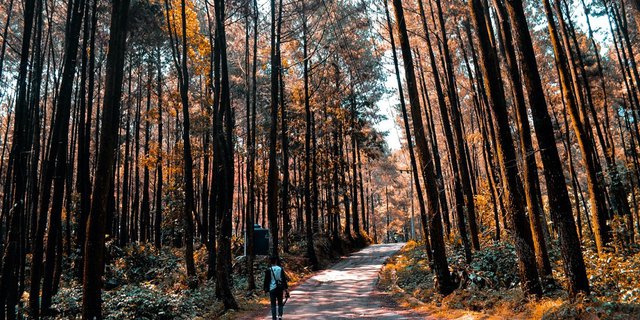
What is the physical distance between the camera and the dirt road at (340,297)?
10359 mm

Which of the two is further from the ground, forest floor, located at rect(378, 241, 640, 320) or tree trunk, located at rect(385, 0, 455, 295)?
tree trunk, located at rect(385, 0, 455, 295)

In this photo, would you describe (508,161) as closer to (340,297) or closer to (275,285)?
(275,285)

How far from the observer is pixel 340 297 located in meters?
13.1

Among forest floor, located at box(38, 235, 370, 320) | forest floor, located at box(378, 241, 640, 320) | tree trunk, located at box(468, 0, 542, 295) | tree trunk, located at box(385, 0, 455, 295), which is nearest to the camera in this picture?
forest floor, located at box(378, 241, 640, 320)

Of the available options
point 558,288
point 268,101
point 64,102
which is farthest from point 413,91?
point 268,101

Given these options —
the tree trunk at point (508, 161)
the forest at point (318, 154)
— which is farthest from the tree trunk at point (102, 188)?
the tree trunk at point (508, 161)

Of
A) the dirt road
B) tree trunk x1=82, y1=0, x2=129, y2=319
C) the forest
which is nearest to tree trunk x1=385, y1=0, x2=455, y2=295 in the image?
the forest

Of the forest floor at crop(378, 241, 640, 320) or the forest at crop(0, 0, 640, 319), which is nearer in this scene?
the forest floor at crop(378, 241, 640, 320)

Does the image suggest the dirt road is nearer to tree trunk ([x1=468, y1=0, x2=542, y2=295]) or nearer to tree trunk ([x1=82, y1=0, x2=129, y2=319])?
tree trunk ([x1=468, y1=0, x2=542, y2=295])

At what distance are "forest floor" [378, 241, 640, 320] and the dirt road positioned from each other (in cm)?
90

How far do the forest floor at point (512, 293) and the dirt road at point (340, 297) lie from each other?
896 millimetres

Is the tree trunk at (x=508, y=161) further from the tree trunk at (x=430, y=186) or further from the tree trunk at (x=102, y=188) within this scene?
the tree trunk at (x=102, y=188)

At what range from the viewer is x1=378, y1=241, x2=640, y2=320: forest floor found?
5.89 metres

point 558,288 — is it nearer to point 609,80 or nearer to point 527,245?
point 527,245
